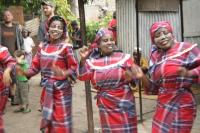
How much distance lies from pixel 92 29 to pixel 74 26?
587 centimetres

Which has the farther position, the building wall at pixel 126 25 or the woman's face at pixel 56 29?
the building wall at pixel 126 25

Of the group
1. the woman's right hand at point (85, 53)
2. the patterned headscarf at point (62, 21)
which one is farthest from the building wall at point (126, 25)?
the woman's right hand at point (85, 53)

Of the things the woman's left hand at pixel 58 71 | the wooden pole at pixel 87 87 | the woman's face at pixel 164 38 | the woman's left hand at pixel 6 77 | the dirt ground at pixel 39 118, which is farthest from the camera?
Answer: the dirt ground at pixel 39 118

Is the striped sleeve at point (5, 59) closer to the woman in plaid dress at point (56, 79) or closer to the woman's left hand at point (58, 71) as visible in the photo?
the woman in plaid dress at point (56, 79)

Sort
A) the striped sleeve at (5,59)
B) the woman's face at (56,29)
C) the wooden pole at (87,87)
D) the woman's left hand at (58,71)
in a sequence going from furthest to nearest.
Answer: the wooden pole at (87,87), the striped sleeve at (5,59), the woman's face at (56,29), the woman's left hand at (58,71)

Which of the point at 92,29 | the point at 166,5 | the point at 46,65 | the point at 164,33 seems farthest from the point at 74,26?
the point at 164,33

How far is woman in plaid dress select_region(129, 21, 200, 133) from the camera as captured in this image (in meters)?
4.49

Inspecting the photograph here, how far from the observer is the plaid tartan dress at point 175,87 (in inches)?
177

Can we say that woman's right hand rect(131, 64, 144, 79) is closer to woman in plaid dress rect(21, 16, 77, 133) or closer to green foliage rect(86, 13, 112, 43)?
woman in plaid dress rect(21, 16, 77, 133)

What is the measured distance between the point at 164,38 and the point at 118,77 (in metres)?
0.64

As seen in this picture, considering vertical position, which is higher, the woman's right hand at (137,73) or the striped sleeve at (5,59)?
the striped sleeve at (5,59)

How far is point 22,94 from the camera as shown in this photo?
8781 millimetres

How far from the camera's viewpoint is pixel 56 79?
5680mm

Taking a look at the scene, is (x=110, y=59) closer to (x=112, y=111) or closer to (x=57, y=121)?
(x=112, y=111)
